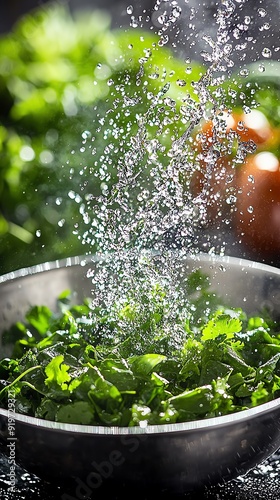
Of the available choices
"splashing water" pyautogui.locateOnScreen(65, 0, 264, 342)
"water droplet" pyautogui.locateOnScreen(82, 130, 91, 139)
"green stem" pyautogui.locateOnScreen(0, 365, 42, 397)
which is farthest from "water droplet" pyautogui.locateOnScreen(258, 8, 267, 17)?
"green stem" pyautogui.locateOnScreen(0, 365, 42, 397)

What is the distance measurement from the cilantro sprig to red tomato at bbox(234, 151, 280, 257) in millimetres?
236

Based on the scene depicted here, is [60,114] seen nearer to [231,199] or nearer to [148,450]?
[231,199]

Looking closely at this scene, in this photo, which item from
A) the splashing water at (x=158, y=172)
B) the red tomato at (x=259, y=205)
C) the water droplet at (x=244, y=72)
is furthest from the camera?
the water droplet at (x=244, y=72)

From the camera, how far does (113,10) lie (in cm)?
136

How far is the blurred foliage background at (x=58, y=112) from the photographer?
1.07 meters

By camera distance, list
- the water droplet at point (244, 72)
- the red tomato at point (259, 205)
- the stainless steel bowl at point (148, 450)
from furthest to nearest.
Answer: the water droplet at point (244, 72) < the red tomato at point (259, 205) < the stainless steel bowl at point (148, 450)

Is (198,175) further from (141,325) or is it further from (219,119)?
(141,325)

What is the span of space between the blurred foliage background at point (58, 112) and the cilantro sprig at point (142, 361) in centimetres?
37

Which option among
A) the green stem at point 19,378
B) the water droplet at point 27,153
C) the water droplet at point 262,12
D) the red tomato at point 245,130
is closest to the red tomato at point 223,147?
the red tomato at point 245,130

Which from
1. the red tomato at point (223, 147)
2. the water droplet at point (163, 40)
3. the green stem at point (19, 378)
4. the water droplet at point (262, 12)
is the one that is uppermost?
the water droplet at point (163, 40)

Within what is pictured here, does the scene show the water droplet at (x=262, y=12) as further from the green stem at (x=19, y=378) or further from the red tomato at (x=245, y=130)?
the green stem at (x=19, y=378)

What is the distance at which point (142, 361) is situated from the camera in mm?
546

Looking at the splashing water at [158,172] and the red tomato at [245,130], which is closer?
the splashing water at [158,172]

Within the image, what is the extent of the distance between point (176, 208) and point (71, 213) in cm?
34
